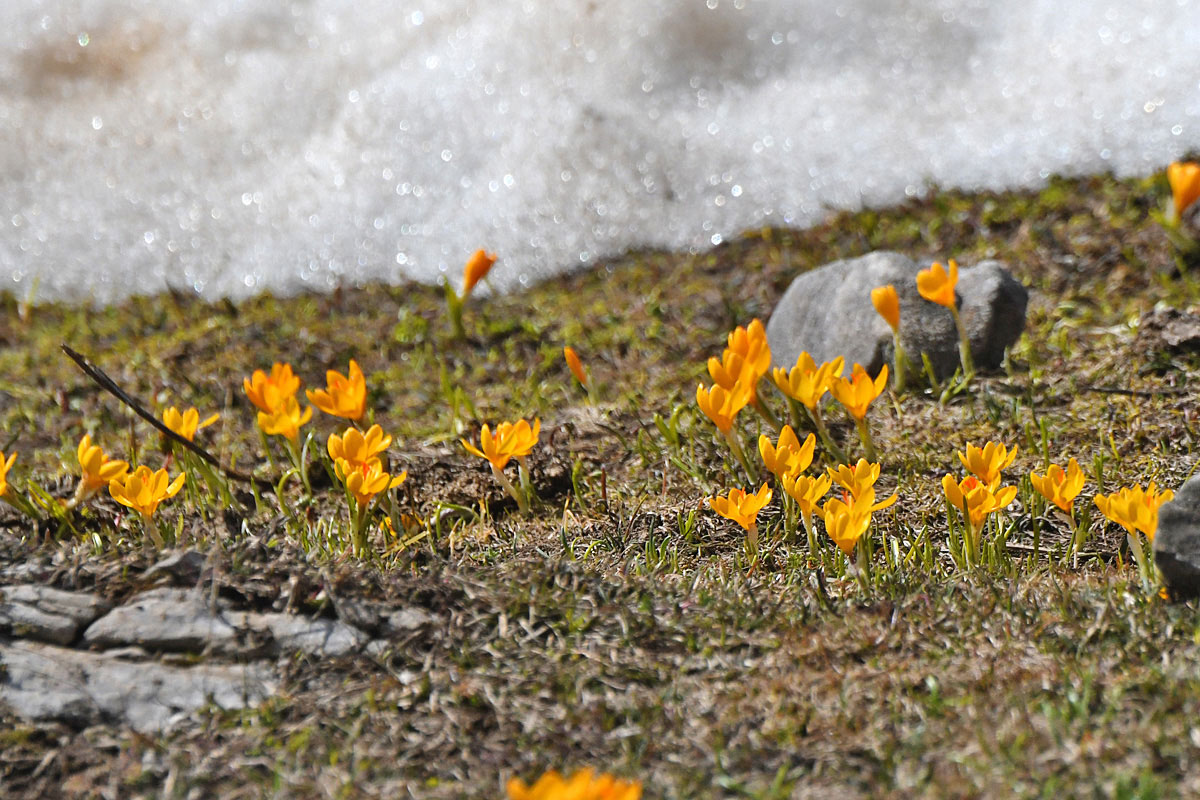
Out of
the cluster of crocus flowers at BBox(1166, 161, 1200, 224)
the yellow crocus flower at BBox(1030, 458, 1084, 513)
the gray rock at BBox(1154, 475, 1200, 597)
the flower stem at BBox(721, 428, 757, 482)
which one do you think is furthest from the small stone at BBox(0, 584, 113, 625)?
the cluster of crocus flowers at BBox(1166, 161, 1200, 224)

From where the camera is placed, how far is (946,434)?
313 centimetres

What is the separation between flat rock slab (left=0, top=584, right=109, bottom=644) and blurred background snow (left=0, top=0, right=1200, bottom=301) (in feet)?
9.98

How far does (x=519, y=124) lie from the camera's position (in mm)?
5719

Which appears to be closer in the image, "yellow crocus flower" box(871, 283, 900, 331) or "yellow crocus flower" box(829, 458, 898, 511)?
"yellow crocus flower" box(829, 458, 898, 511)

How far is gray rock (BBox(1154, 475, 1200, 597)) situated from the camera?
81.3 inches

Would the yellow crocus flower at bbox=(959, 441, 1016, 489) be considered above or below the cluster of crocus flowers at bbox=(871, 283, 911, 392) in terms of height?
below

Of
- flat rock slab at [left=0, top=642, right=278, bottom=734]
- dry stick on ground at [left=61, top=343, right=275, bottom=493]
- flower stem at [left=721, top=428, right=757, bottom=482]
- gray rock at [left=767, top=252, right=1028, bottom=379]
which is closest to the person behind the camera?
flat rock slab at [left=0, top=642, right=278, bottom=734]

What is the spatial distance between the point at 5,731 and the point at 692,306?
10.1 feet

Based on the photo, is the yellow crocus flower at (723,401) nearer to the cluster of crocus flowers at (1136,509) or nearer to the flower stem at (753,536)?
the flower stem at (753,536)

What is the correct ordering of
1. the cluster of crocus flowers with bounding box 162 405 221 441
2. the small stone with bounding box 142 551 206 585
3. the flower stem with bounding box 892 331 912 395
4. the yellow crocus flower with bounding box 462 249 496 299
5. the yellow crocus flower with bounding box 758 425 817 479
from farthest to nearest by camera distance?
1. the yellow crocus flower with bounding box 462 249 496 299
2. the flower stem with bounding box 892 331 912 395
3. the cluster of crocus flowers with bounding box 162 405 221 441
4. the yellow crocus flower with bounding box 758 425 817 479
5. the small stone with bounding box 142 551 206 585

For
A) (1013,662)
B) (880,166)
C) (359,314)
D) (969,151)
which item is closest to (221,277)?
(359,314)

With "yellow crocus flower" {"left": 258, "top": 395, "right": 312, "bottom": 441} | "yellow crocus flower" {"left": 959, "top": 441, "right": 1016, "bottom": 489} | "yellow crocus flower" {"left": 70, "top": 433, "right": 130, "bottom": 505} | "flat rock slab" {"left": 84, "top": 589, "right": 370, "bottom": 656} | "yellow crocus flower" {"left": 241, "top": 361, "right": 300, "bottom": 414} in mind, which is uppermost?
"yellow crocus flower" {"left": 241, "top": 361, "right": 300, "bottom": 414}

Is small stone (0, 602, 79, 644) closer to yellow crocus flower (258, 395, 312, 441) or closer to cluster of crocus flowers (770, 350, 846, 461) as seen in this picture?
yellow crocus flower (258, 395, 312, 441)

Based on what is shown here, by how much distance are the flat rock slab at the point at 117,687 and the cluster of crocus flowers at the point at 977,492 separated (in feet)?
4.94
